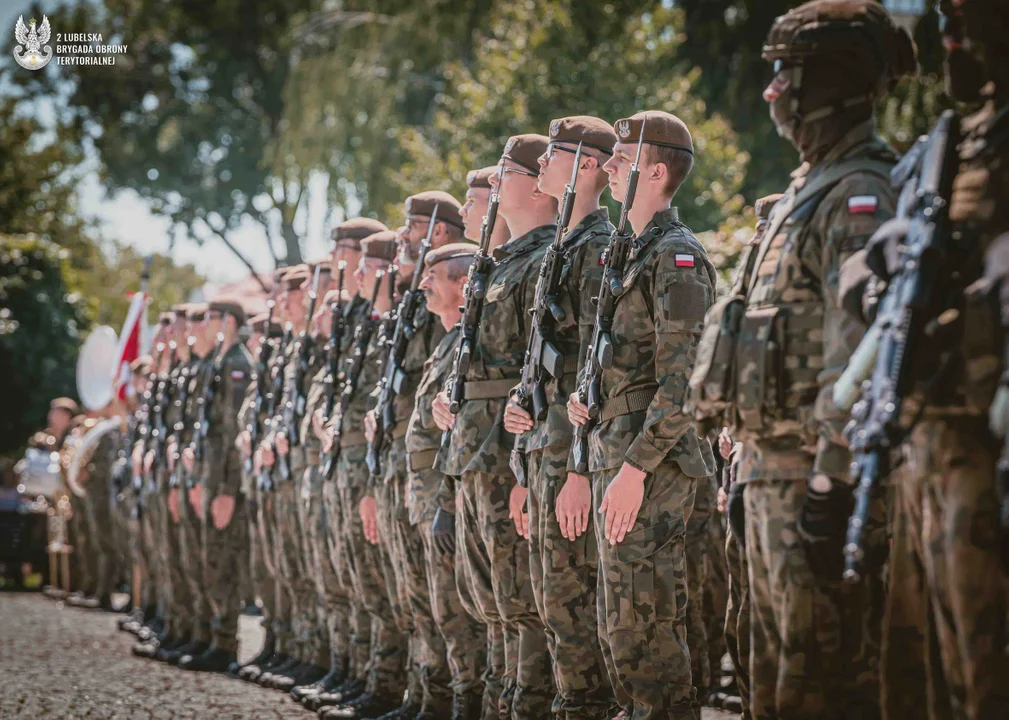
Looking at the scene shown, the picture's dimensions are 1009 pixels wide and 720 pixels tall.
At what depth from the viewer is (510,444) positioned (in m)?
6.08

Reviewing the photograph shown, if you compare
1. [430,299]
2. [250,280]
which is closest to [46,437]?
[250,280]

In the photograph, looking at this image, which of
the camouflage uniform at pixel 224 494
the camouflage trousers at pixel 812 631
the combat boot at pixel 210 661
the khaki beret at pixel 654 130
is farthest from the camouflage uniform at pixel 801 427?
the camouflage uniform at pixel 224 494

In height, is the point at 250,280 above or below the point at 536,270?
above

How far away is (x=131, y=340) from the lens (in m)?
17.3

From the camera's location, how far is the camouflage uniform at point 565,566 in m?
5.45

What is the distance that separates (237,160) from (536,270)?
2734 centimetres

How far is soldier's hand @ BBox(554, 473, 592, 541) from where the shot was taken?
5.34m

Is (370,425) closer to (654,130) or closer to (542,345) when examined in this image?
(542,345)

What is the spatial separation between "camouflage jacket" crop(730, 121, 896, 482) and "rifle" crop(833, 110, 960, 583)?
42cm

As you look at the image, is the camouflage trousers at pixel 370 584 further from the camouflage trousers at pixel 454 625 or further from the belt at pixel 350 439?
the camouflage trousers at pixel 454 625

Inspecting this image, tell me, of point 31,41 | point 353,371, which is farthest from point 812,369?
point 31,41

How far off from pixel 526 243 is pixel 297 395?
3624 millimetres

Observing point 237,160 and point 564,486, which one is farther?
point 237,160

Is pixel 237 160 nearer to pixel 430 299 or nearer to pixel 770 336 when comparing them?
pixel 430 299
